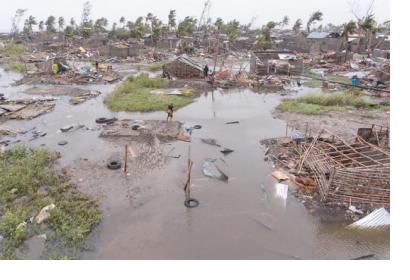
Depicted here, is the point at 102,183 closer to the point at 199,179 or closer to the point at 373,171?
the point at 199,179

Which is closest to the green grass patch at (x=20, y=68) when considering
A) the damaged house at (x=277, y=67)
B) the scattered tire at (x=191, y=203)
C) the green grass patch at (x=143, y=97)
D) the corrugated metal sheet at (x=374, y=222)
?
the green grass patch at (x=143, y=97)

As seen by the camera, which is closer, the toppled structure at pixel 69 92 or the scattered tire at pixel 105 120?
the scattered tire at pixel 105 120

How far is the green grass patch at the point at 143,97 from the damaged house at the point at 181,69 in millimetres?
3561

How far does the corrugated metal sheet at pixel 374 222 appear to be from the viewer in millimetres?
7695

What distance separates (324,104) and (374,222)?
507 inches

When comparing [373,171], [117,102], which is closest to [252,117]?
[117,102]

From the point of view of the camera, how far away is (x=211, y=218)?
8.01 metres

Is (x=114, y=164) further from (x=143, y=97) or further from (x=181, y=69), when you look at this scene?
(x=181, y=69)

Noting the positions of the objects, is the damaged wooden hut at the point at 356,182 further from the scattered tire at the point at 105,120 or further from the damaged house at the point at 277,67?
the damaged house at the point at 277,67

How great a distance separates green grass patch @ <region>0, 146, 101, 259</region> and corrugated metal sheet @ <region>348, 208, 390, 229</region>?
6.45 m

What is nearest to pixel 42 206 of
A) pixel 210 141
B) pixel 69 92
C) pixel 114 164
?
pixel 114 164

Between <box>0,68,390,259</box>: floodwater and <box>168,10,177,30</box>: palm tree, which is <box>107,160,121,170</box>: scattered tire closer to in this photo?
<box>0,68,390,259</box>: floodwater

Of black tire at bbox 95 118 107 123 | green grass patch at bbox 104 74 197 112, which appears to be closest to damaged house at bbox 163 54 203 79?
green grass patch at bbox 104 74 197 112

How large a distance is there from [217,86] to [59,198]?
18518 mm
